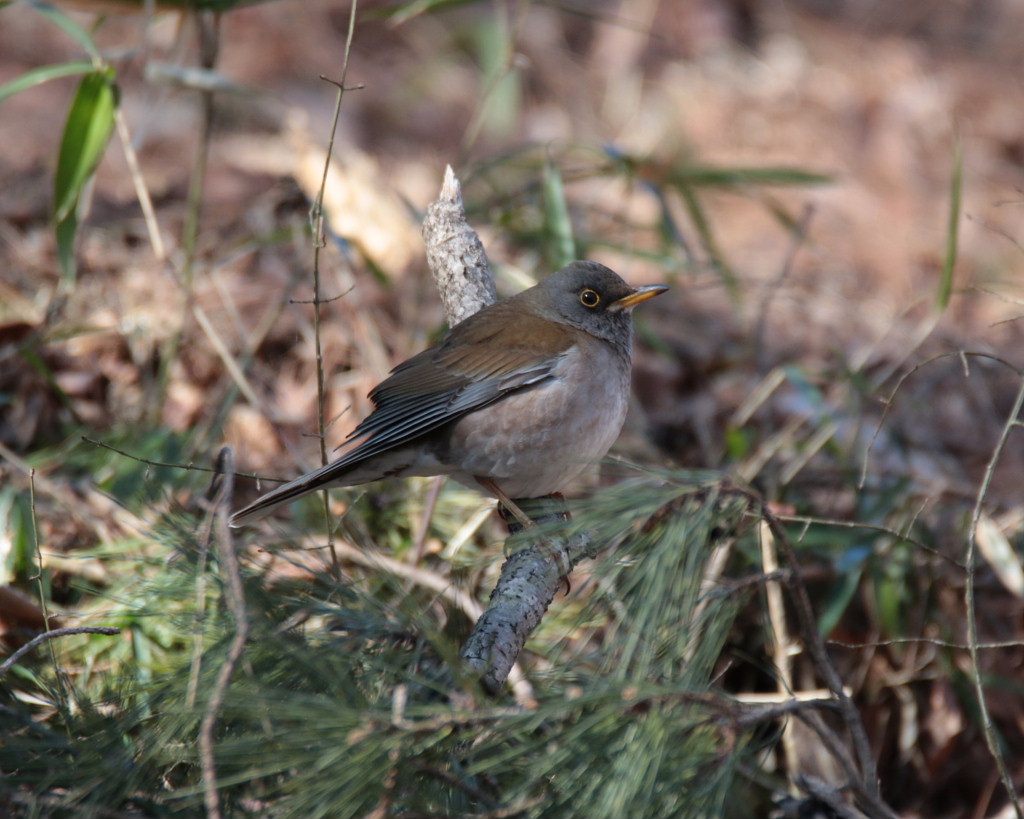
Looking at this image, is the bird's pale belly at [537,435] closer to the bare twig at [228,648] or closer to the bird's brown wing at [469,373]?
the bird's brown wing at [469,373]

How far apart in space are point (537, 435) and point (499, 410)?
21 centimetres

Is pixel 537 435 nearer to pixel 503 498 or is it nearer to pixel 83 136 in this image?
pixel 503 498

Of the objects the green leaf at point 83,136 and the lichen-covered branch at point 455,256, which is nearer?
the lichen-covered branch at point 455,256

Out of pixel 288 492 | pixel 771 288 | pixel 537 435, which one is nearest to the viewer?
pixel 288 492

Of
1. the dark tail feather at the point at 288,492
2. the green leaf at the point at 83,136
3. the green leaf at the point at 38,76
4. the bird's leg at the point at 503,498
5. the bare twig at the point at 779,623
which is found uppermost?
the green leaf at the point at 38,76

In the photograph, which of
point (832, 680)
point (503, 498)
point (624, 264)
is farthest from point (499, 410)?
point (624, 264)

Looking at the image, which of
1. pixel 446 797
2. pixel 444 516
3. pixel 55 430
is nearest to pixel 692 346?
pixel 444 516

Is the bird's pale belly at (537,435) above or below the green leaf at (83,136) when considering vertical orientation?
below

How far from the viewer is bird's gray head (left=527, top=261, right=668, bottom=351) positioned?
450 centimetres

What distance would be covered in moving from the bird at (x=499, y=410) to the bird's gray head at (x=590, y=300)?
114mm

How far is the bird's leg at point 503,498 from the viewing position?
4.03 meters

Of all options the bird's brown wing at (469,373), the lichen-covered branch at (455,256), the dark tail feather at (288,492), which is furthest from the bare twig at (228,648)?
the lichen-covered branch at (455,256)

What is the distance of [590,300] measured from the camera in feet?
14.9

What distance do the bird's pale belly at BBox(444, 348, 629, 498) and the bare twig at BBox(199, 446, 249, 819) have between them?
1808mm
